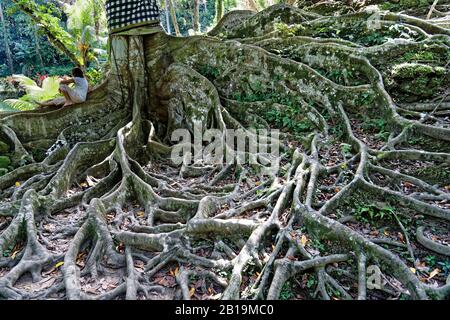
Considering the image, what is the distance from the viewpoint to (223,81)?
6715mm

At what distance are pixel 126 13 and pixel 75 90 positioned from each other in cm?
171

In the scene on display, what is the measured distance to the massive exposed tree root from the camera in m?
3.19

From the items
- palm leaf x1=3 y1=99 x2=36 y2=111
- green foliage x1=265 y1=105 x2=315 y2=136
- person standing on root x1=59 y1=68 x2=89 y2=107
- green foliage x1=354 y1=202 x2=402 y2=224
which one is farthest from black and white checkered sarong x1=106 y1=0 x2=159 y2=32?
green foliage x1=354 y1=202 x2=402 y2=224

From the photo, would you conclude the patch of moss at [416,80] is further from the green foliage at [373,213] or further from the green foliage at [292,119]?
the green foliage at [373,213]

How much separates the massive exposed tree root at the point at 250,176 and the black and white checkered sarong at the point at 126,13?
0.86 ft

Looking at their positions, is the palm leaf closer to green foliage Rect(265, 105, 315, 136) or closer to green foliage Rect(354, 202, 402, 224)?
green foliage Rect(265, 105, 315, 136)

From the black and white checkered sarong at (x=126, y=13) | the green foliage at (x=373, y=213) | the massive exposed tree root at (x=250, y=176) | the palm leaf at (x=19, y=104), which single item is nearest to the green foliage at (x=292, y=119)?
the massive exposed tree root at (x=250, y=176)

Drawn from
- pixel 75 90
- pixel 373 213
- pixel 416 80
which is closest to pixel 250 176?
pixel 373 213

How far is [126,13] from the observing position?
20.9 feet

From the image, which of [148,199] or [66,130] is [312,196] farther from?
[66,130]

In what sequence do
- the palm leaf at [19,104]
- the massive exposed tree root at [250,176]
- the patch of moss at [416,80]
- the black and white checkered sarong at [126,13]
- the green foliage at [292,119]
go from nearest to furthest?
the massive exposed tree root at [250,176]
the patch of moss at [416,80]
the green foliage at [292,119]
the black and white checkered sarong at [126,13]
the palm leaf at [19,104]

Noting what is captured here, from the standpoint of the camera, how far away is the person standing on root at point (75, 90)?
6217mm

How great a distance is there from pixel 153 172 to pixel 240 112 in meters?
1.92

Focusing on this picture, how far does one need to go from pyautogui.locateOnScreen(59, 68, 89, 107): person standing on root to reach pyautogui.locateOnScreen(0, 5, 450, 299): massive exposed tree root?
0.16 m
